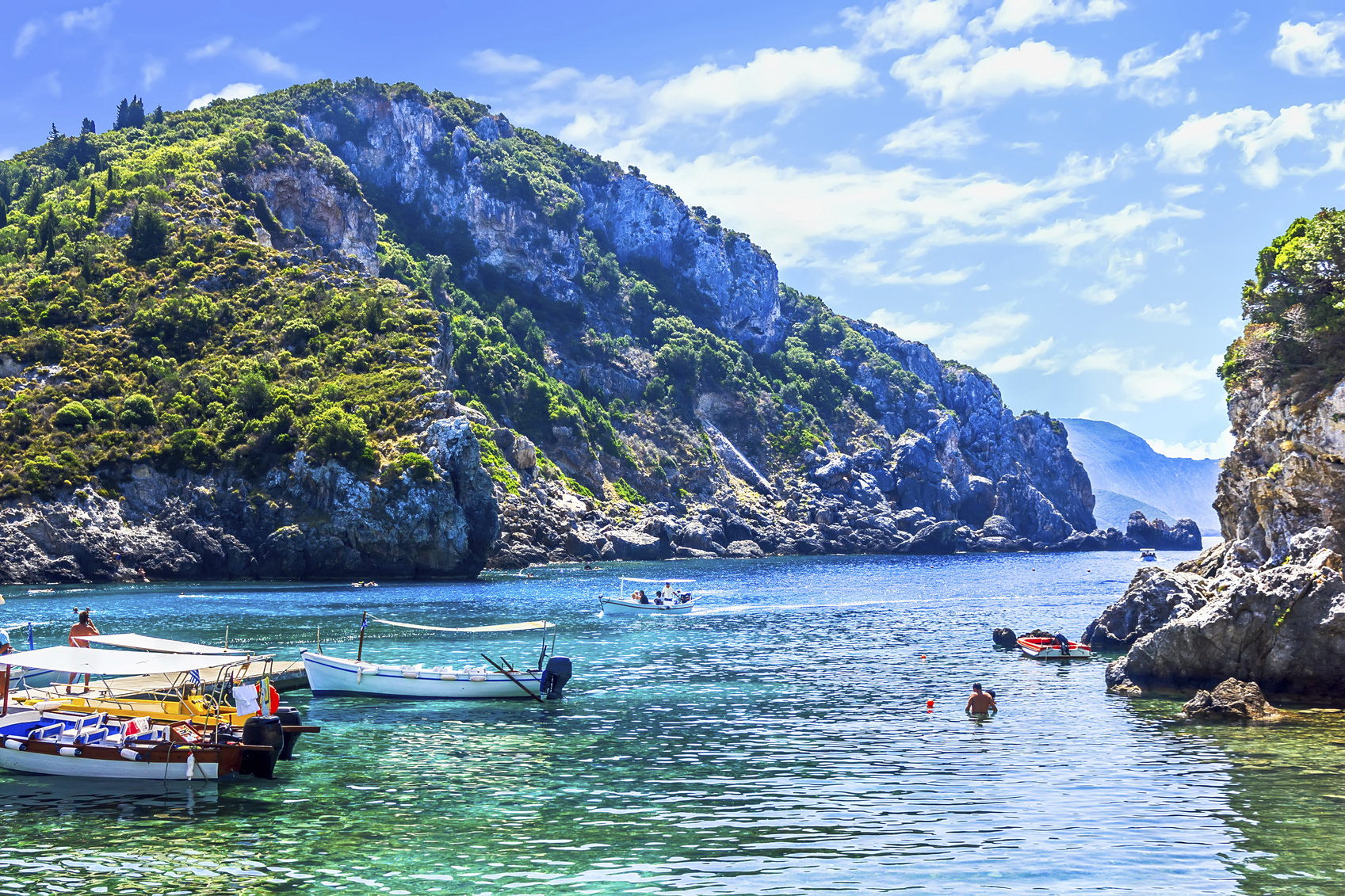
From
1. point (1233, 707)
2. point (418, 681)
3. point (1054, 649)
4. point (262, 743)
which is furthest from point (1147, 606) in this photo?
point (262, 743)

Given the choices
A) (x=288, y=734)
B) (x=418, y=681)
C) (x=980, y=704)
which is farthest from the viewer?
(x=418, y=681)

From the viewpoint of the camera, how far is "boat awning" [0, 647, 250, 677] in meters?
30.8

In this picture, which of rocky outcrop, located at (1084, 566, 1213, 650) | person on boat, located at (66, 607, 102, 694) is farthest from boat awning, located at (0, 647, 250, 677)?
rocky outcrop, located at (1084, 566, 1213, 650)

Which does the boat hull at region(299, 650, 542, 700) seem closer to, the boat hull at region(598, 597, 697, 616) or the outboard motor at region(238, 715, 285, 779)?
the outboard motor at region(238, 715, 285, 779)

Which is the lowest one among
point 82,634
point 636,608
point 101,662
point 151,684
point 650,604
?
point 636,608

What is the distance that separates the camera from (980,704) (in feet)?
131

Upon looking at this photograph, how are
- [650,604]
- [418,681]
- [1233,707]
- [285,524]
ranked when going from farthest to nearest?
[285,524], [650,604], [418,681], [1233,707]

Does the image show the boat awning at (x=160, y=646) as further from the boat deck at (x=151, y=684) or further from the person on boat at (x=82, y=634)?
the person on boat at (x=82, y=634)

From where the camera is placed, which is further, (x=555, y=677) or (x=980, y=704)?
(x=555, y=677)

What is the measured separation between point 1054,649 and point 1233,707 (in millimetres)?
20886

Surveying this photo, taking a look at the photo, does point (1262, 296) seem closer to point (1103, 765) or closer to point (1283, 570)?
point (1283, 570)

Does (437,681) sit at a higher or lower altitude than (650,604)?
higher

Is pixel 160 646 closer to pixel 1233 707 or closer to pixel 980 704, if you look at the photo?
pixel 980 704

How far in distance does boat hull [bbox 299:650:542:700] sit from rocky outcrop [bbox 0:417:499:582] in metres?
78.2
